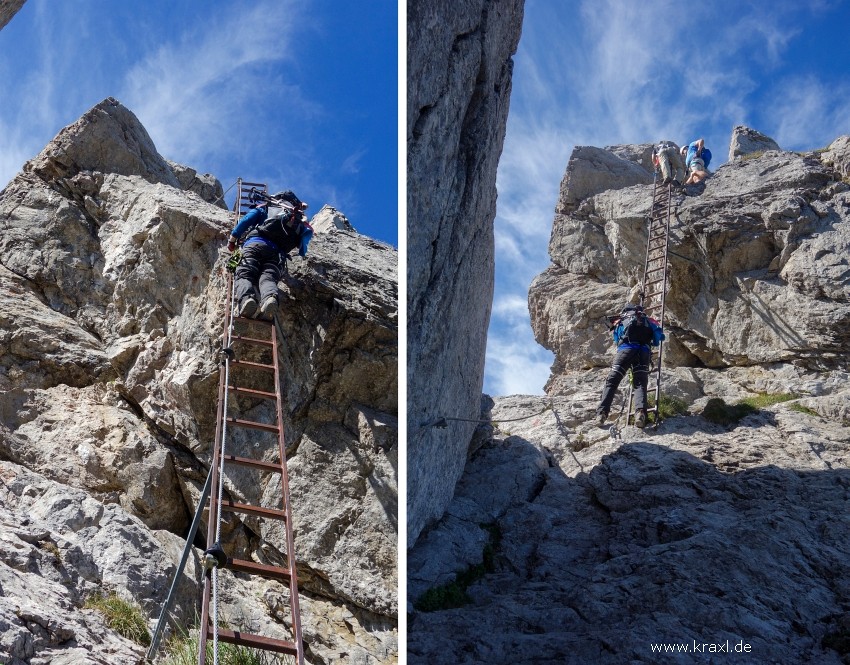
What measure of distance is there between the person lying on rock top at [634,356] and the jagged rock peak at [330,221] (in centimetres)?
508

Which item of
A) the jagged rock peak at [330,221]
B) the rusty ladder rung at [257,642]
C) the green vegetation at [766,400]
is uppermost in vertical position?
the jagged rock peak at [330,221]

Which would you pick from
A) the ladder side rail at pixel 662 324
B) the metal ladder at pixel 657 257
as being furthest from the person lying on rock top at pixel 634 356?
the metal ladder at pixel 657 257

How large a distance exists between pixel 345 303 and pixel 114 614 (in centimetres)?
449

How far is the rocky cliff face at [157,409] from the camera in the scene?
329 inches

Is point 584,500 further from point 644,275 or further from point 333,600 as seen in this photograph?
point 644,275

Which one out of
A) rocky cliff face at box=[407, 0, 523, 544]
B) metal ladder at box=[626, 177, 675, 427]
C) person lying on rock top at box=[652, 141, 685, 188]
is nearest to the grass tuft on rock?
metal ladder at box=[626, 177, 675, 427]

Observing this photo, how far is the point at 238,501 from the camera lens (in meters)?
9.84

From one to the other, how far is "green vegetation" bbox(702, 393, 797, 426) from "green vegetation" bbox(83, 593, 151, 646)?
958cm

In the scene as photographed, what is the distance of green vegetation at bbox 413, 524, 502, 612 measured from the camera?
10.1 m

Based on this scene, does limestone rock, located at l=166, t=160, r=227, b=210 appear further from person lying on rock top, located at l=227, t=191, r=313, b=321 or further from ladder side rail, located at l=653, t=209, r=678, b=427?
ladder side rail, located at l=653, t=209, r=678, b=427

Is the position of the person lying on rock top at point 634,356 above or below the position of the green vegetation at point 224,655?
above

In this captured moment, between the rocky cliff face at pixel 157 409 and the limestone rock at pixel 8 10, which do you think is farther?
the limestone rock at pixel 8 10

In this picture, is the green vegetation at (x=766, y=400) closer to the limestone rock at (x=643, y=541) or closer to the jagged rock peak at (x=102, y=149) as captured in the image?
the limestone rock at (x=643, y=541)

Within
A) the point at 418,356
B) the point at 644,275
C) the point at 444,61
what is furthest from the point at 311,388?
the point at 644,275
